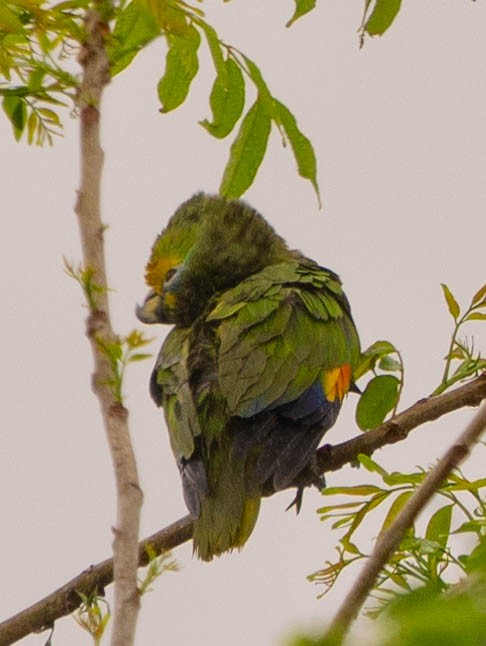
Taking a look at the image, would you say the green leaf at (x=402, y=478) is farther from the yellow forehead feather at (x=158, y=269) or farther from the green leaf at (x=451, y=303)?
the yellow forehead feather at (x=158, y=269)

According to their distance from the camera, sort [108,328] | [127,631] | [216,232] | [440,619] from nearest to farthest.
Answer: [440,619], [127,631], [108,328], [216,232]

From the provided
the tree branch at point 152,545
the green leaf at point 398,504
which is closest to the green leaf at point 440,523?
the green leaf at point 398,504

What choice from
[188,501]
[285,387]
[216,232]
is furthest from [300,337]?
[216,232]

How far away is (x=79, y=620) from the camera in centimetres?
101

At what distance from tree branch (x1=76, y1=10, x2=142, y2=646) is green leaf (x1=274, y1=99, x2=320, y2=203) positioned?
0.48 m

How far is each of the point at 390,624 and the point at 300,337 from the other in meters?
2.54

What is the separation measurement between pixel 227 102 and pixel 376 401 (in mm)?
830

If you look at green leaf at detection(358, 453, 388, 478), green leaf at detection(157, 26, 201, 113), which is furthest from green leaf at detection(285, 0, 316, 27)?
green leaf at detection(358, 453, 388, 478)

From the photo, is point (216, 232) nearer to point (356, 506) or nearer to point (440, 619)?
point (356, 506)

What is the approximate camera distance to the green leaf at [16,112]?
1.84 meters

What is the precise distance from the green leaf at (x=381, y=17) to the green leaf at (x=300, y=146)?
1.04 ft

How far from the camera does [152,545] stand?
2.32m

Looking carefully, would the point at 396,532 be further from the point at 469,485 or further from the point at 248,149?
the point at 248,149

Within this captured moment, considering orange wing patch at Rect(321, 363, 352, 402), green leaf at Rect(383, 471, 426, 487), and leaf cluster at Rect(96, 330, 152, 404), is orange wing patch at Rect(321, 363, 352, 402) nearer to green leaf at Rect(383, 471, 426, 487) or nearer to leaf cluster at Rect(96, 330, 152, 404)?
green leaf at Rect(383, 471, 426, 487)
